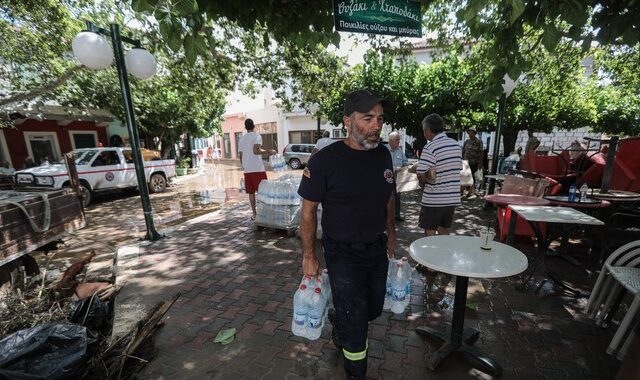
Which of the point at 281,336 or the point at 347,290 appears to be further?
the point at 281,336

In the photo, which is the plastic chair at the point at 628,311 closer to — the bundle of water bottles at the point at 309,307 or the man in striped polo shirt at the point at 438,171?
the man in striped polo shirt at the point at 438,171

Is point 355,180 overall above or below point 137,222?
above

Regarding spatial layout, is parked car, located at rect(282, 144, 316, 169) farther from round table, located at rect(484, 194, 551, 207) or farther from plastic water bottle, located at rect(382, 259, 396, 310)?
plastic water bottle, located at rect(382, 259, 396, 310)

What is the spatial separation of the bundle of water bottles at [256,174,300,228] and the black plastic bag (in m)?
3.40

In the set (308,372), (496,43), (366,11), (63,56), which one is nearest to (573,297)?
(496,43)

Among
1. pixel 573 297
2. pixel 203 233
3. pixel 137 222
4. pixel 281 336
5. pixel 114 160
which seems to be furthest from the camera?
pixel 114 160

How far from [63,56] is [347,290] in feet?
32.9

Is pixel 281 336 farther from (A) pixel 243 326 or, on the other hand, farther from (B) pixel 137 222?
(B) pixel 137 222

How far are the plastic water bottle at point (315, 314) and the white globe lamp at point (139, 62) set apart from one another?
4631mm

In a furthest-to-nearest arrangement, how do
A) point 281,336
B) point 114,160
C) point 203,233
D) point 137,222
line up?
1. point 114,160
2. point 137,222
3. point 203,233
4. point 281,336

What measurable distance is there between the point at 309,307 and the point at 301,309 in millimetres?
59

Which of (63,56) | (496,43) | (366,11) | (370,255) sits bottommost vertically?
(370,255)

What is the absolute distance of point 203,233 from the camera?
595 centimetres

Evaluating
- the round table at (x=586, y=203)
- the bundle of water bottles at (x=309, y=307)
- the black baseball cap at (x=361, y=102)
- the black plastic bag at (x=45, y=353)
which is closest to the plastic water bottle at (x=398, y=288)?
the bundle of water bottles at (x=309, y=307)
